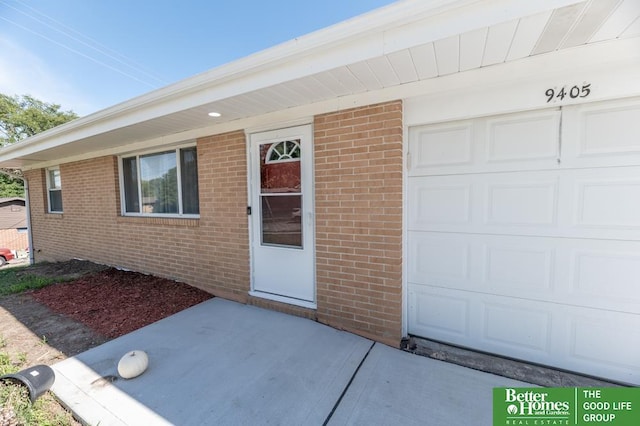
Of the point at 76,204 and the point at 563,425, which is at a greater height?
the point at 76,204

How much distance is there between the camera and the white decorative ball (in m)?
2.20

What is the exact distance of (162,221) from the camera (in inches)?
187

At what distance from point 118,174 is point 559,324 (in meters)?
7.27

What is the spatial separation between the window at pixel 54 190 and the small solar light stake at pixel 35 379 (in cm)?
734

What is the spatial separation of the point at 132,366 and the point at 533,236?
11.7 feet

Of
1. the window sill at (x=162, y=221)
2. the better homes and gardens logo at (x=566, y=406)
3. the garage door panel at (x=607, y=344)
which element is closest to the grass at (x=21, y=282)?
the window sill at (x=162, y=221)

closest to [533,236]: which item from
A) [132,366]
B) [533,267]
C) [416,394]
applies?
[533,267]

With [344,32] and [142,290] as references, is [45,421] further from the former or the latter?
[344,32]

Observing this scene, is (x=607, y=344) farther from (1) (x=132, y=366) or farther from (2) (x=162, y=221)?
(2) (x=162, y=221)

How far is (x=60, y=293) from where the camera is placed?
4.38m

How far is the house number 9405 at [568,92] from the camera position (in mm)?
2064

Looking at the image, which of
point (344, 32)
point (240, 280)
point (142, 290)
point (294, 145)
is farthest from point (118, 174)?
point (344, 32)

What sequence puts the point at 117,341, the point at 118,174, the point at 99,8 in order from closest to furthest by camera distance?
1. the point at 117,341
2. the point at 118,174
3. the point at 99,8

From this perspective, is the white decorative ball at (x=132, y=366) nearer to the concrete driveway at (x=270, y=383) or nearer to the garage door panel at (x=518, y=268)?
the concrete driveway at (x=270, y=383)
